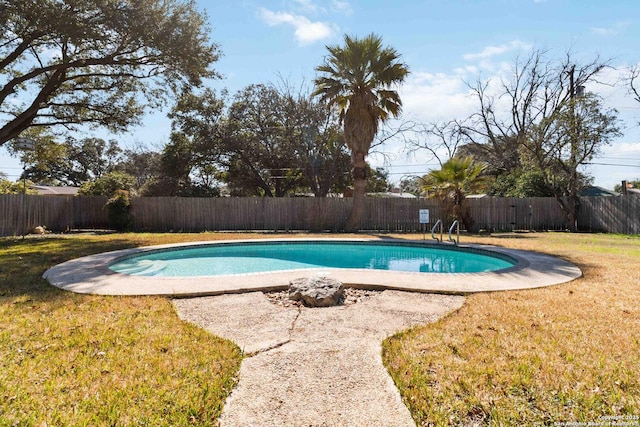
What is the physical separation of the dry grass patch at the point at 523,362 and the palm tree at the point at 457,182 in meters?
9.93

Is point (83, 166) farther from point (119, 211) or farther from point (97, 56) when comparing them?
point (97, 56)

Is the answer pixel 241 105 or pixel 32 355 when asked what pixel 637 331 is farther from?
pixel 241 105

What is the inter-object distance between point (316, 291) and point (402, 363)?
1.88m

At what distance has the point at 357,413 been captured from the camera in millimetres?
1987

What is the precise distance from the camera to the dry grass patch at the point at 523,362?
6.71 ft

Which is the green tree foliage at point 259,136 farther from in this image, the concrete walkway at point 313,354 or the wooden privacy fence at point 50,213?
the concrete walkway at point 313,354

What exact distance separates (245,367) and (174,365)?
0.52 m

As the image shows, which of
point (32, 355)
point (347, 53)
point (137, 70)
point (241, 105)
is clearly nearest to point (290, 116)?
point (241, 105)

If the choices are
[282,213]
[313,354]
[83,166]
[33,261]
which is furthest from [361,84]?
[83,166]

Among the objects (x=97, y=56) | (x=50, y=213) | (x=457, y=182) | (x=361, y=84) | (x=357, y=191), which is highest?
(x=97, y=56)

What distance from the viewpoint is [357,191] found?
14.9 metres

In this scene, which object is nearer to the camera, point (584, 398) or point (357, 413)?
point (357, 413)

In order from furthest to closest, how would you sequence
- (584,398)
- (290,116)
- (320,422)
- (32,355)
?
(290,116) → (32,355) → (584,398) → (320,422)

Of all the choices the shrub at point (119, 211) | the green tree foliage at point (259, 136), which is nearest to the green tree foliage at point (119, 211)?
the shrub at point (119, 211)
